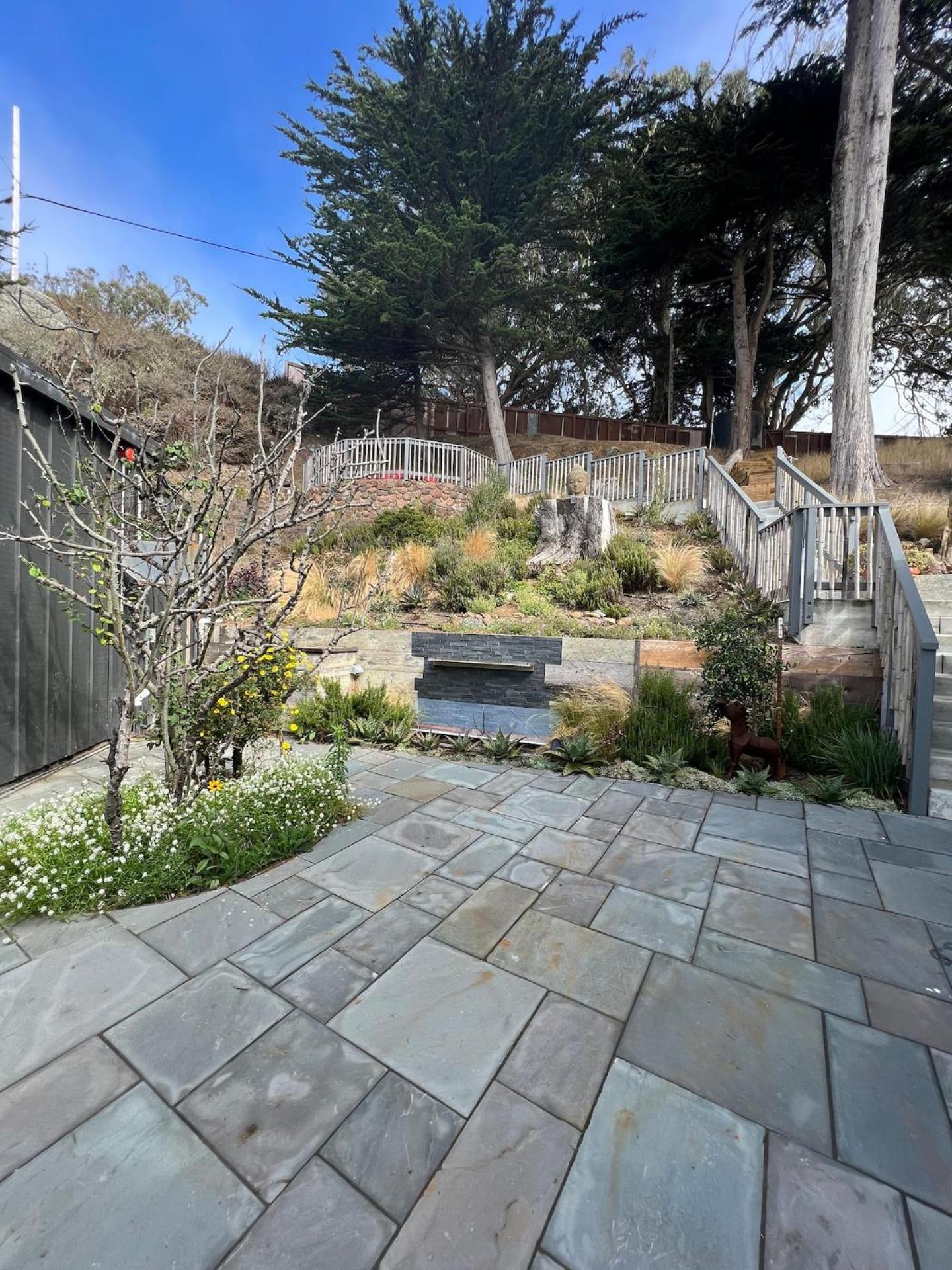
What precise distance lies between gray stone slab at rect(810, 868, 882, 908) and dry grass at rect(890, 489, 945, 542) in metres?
6.21

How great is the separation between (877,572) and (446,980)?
4711 mm

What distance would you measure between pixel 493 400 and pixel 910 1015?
13279 mm

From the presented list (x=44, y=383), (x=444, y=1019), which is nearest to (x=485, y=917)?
(x=444, y=1019)

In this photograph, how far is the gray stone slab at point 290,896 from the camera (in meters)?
2.07

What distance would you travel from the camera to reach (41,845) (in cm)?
217

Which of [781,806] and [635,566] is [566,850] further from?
[635,566]

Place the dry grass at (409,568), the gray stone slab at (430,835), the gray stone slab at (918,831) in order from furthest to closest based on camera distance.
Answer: the dry grass at (409,568), the gray stone slab at (918,831), the gray stone slab at (430,835)

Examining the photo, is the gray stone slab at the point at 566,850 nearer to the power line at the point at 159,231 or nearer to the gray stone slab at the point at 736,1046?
the gray stone slab at the point at 736,1046

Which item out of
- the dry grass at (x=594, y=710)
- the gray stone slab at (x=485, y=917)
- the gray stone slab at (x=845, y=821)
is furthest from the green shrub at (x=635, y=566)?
the gray stone slab at (x=485, y=917)

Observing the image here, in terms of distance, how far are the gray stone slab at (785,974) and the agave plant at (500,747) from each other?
246 cm

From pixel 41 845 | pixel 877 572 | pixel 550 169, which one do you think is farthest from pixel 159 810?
pixel 550 169

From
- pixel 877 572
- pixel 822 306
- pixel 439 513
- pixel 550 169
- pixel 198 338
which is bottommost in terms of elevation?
pixel 877 572

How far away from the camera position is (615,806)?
323 cm

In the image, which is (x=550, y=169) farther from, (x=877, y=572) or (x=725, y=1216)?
(x=725, y=1216)
